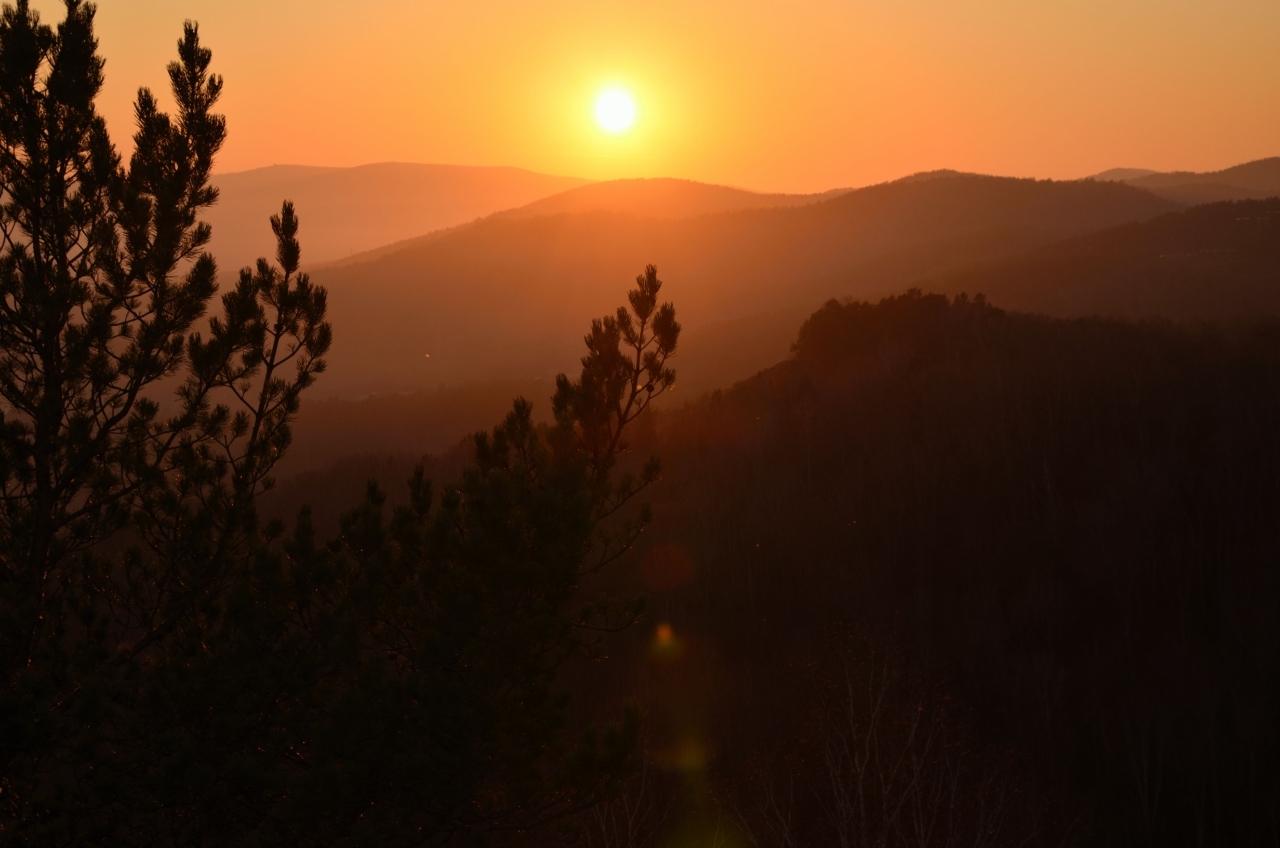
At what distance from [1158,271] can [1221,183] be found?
7550 cm

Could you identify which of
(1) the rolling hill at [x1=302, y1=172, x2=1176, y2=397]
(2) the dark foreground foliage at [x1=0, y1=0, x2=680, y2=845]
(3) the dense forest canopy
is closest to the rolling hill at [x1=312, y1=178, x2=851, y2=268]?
(1) the rolling hill at [x1=302, y1=172, x2=1176, y2=397]

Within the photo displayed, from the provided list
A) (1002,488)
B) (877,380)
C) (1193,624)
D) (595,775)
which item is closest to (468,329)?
(877,380)

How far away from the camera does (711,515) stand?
74.0 feet

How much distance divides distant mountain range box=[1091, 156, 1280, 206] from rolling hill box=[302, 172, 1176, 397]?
30.7 ft

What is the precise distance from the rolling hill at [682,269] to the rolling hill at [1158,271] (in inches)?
418

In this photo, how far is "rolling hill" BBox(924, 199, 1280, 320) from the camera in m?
35.7

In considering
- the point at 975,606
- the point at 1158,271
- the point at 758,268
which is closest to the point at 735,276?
the point at 758,268

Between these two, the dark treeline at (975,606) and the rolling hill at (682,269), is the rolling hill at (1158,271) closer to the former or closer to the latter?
the rolling hill at (682,269)

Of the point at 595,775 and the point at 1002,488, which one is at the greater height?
the point at 595,775

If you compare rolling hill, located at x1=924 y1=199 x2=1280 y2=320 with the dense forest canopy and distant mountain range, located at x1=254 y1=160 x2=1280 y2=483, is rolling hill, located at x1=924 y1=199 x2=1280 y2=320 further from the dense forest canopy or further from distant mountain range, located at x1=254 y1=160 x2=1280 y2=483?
the dense forest canopy

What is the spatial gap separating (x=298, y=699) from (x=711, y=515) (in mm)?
15793

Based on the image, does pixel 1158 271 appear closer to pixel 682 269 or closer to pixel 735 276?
pixel 735 276

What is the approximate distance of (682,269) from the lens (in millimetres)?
90562

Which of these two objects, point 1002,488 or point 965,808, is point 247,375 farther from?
point 1002,488
